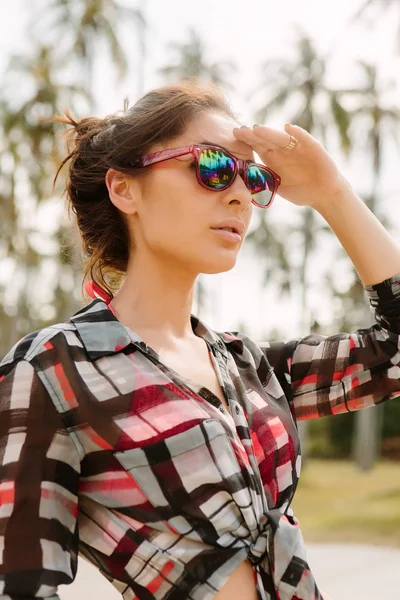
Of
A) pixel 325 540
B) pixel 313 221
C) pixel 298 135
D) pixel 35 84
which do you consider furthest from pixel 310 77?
pixel 298 135

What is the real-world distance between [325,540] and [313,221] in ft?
72.8

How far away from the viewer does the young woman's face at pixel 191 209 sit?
75.9 inches

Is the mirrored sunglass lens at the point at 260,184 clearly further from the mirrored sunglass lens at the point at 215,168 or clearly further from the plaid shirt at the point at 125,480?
the plaid shirt at the point at 125,480

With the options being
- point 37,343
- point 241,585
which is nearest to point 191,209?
point 37,343

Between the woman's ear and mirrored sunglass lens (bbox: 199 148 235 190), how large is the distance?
222mm

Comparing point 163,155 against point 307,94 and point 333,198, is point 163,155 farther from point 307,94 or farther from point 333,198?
point 307,94

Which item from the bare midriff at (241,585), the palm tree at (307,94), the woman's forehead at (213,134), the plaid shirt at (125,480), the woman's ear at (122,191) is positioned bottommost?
the bare midriff at (241,585)

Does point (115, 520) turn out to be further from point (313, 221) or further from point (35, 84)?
point (313, 221)

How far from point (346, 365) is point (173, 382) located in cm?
64

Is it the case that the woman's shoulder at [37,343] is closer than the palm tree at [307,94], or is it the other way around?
the woman's shoulder at [37,343]

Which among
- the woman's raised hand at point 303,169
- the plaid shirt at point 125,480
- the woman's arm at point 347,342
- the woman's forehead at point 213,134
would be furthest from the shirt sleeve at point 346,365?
the woman's forehead at point 213,134

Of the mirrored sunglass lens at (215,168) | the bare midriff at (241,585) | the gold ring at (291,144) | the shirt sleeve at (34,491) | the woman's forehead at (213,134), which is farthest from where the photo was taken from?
the gold ring at (291,144)

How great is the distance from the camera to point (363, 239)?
2238 mm

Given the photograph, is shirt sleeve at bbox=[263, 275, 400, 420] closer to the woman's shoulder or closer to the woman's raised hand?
the woman's raised hand
